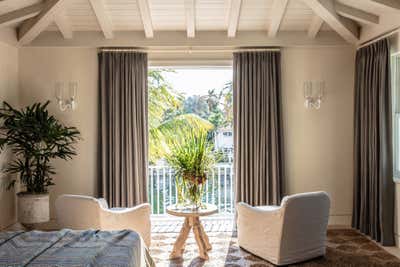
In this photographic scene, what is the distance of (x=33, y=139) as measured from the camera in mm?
5840

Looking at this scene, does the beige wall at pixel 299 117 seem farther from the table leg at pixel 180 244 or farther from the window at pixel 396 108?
the table leg at pixel 180 244

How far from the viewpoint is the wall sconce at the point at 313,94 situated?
6.16 metres

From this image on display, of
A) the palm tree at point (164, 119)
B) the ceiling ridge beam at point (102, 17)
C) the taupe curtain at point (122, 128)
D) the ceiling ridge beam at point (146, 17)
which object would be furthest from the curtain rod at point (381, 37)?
the ceiling ridge beam at point (102, 17)

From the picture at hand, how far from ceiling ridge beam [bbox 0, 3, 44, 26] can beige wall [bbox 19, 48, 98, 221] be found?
996mm

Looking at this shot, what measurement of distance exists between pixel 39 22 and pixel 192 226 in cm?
307

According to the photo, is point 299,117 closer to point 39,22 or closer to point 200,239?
point 200,239

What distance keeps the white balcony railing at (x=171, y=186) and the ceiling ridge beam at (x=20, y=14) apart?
9.59 ft

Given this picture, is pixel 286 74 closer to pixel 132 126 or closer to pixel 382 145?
pixel 382 145

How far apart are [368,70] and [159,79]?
4.16 m

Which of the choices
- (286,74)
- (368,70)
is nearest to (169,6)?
(286,74)

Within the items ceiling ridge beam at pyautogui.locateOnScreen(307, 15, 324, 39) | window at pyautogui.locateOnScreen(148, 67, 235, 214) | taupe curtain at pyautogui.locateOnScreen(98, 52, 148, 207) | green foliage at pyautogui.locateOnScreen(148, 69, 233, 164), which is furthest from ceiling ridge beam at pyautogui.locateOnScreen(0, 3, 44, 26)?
ceiling ridge beam at pyautogui.locateOnScreen(307, 15, 324, 39)

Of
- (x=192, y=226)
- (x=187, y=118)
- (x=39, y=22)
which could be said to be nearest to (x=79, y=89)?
(x=39, y=22)

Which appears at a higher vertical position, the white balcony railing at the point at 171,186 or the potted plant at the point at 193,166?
the potted plant at the point at 193,166

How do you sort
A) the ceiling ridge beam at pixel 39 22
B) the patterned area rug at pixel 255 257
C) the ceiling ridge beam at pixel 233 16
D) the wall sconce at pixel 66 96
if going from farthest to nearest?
the wall sconce at pixel 66 96 < the ceiling ridge beam at pixel 233 16 < the ceiling ridge beam at pixel 39 22 < the patterned area rug at pixel 255 257
